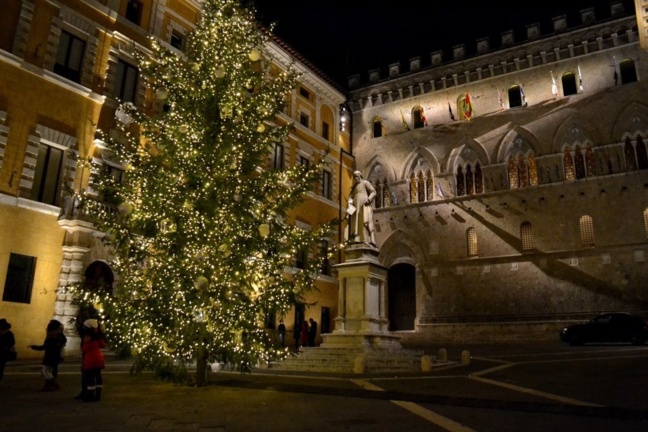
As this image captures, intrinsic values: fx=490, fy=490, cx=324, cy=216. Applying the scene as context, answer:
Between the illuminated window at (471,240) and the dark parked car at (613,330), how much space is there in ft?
26.7

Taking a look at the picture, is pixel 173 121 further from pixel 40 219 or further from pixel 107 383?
pixel 40 219

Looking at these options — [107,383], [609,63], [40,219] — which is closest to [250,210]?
[107,383]

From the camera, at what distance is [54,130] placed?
17156mm

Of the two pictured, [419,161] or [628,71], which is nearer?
[628,71]

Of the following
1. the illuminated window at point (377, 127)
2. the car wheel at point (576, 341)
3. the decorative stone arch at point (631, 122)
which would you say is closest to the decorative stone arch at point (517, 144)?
the decorative stone arch at point (631, 122)

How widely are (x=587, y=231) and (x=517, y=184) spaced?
4378 mm

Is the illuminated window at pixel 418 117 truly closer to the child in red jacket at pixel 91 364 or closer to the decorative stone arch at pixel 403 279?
the decorative stone arch at pixel 403 279

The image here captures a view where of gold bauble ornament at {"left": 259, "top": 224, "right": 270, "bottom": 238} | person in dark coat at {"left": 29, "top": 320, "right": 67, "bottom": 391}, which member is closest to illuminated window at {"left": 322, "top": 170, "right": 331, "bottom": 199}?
gold bauble ornament at {"left": 259, "top": 224, "right": 270, "bottom": 238}

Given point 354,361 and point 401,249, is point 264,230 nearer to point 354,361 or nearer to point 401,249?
point 354,361

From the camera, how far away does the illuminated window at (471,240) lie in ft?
92.6

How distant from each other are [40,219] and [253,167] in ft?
31.9

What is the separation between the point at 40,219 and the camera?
643 inches

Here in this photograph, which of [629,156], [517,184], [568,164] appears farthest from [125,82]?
[629,156]

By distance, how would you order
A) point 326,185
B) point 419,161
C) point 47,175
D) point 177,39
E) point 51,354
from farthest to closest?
point 419,161, point 326,185, point 177,39, point 47,175, point 51,354
